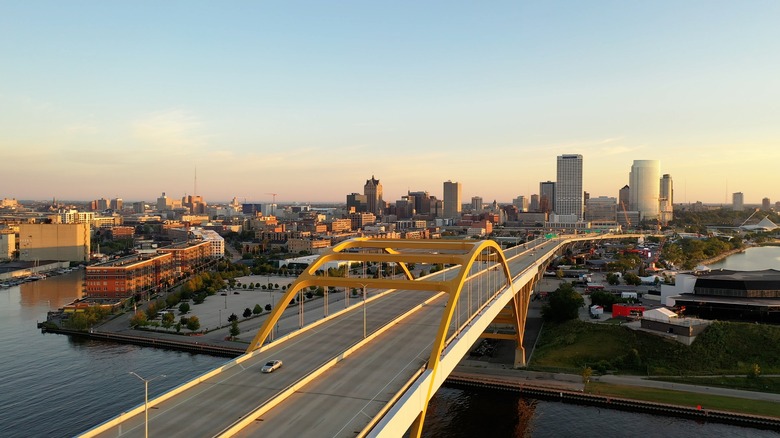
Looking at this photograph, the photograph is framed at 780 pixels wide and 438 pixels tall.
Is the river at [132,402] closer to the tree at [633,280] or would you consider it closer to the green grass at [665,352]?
the green grass at [665,352]

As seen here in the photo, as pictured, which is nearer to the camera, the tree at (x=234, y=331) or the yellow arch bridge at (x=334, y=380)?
the yellow arch bridge at (x=334, y=380)

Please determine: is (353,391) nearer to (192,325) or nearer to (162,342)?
(162,342)

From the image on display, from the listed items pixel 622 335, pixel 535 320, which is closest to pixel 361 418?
pixel 622 335

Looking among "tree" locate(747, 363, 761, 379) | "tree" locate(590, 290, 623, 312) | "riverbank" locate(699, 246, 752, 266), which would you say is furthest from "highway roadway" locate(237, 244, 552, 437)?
"riverbank" locate(699, 246, 752, 266)

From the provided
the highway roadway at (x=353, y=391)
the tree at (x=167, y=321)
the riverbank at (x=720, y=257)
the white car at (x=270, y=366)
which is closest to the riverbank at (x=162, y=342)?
the tree at (x=167, y=321)

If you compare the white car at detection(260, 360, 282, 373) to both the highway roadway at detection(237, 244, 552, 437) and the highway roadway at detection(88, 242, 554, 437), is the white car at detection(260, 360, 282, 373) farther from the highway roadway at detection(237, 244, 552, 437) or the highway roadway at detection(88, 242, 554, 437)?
the highway roadway at detection(237, 244, 552, 437)

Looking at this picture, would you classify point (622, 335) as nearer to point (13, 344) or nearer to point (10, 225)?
point (13, 344)
